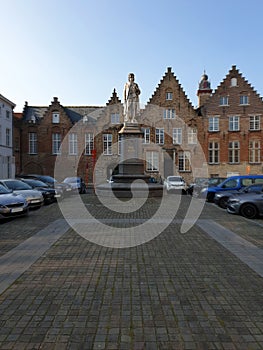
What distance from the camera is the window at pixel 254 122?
128 feet

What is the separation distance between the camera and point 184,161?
40.1 meters

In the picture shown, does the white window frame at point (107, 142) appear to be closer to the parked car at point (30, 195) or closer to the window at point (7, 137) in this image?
the window at point (7, 137)

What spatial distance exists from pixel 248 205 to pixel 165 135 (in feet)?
94.0

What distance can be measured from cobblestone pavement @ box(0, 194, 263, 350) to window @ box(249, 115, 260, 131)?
33.8 m

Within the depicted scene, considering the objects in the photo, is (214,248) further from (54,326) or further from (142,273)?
(54,326)

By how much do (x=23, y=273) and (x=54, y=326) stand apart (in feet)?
7.04

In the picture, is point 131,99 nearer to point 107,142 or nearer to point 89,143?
point 107,142

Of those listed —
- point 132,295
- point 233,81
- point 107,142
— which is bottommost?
point 132,295

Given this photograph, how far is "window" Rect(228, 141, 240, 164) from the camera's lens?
39375mm

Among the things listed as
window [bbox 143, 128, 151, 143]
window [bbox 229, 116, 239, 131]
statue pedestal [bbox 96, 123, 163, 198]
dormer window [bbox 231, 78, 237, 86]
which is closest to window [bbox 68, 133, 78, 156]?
window [bbox 143, 128, 151, 143]

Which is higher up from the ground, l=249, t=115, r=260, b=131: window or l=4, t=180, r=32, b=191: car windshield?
l=249, t=115, r=260, b=131: window

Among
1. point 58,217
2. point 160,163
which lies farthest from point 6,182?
point 160,163

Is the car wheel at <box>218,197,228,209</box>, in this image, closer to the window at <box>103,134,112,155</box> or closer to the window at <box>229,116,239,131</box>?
the window at <box>229,116,239,131</box>

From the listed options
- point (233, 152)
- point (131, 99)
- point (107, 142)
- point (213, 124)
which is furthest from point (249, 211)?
point (107, 142)
